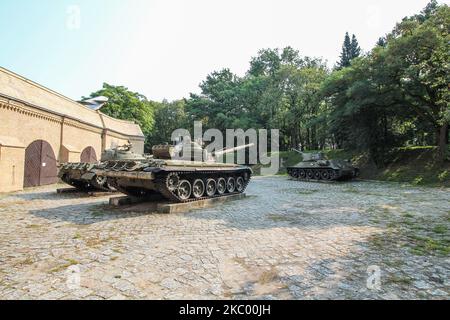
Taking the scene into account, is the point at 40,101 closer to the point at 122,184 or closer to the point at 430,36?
the point at 122,184

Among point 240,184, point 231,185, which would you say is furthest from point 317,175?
point 231,185

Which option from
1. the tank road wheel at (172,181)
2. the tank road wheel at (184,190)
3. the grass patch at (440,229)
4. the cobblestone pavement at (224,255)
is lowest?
the cobblestone pavement at (224,255)

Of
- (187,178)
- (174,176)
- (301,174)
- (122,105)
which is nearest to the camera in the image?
(174,176)

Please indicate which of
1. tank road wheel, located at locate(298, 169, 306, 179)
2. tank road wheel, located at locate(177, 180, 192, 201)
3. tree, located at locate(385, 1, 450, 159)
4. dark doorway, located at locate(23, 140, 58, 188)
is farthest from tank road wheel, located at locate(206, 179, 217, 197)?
tank road wheel, located at locate(298, 169, 306, 179)

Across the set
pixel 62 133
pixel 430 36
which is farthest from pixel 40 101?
pixel 430 36

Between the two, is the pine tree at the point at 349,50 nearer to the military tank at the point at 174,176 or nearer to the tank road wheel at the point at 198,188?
the military tank at the point at 174,176

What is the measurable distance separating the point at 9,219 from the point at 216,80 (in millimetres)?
42257

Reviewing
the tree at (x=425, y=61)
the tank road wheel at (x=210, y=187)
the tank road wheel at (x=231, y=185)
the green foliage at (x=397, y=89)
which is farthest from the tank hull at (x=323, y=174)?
the tank road wheel at (x=210, y=187)

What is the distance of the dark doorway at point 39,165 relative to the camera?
47.3 ft

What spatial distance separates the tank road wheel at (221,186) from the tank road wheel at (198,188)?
3.09ft

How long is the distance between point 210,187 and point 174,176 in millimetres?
2090

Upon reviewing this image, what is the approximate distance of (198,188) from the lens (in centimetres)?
986

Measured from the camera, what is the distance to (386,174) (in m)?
19.4

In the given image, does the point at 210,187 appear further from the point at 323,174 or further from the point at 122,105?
the point at 122,105
